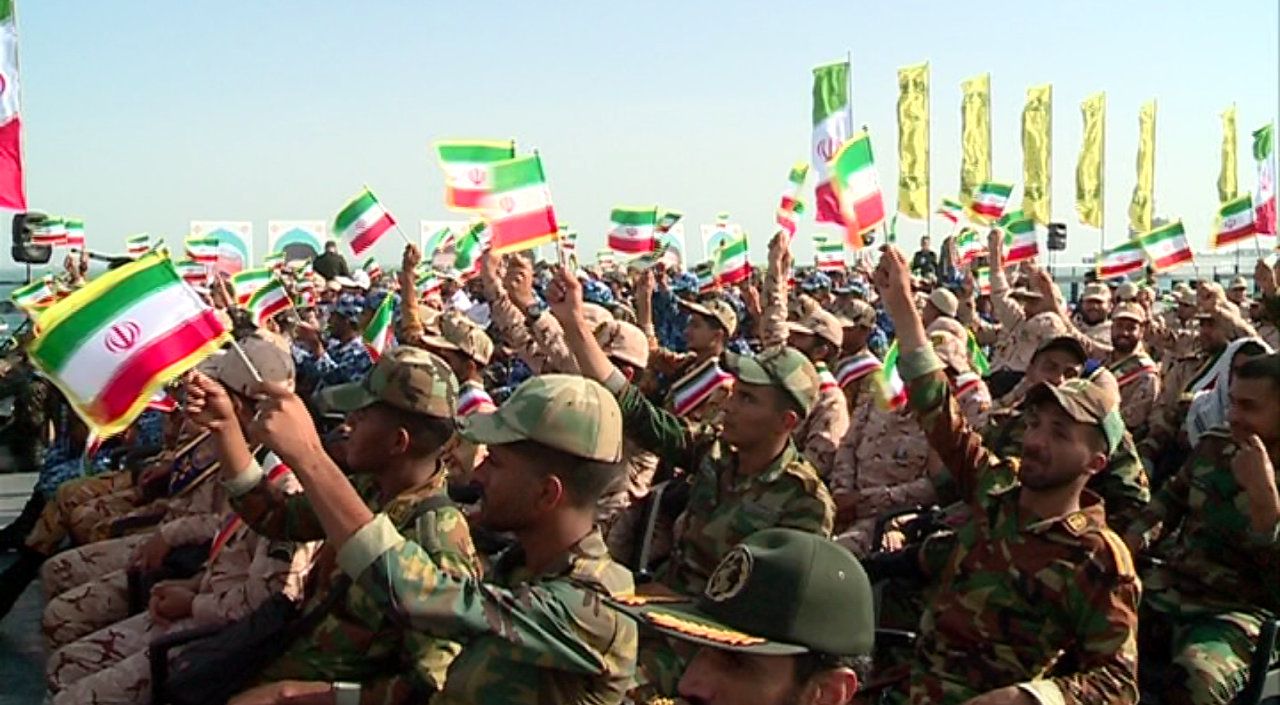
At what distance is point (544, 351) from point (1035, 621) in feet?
13.5

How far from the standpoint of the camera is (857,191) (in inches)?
387

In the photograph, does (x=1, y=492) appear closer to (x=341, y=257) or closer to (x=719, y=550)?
(x=719, y=550)

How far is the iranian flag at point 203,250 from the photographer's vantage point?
21.1 meters

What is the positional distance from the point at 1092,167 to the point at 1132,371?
2168cm

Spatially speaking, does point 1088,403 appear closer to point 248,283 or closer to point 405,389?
point 405,389

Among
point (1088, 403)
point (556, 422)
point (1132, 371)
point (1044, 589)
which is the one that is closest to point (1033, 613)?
point (1044, 589)

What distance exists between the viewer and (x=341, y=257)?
22.8 m

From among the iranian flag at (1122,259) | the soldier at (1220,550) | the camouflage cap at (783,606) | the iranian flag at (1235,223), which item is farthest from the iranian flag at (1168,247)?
the camouflage cap at (783,606)

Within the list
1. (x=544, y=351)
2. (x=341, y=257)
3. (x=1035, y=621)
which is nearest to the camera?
(x=1035, y=621)

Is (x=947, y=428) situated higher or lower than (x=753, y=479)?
higher

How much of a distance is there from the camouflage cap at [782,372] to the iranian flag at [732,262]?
462 inches

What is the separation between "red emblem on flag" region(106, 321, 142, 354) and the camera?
3.66 metres

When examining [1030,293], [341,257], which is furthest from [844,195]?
[341,257]

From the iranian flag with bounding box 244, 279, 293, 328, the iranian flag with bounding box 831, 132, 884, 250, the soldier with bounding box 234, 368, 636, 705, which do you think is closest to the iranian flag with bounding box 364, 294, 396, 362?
the iranian flag with bounding box 244, 279, 293, 328
